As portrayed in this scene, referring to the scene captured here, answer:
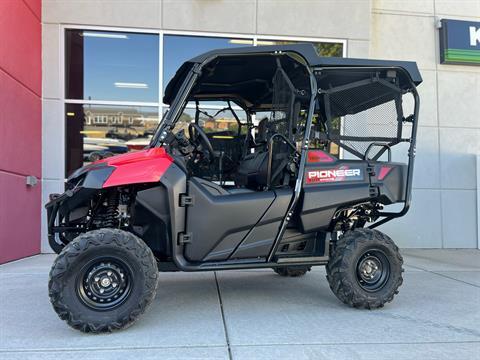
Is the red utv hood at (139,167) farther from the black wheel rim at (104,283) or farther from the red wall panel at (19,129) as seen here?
the red wall panel at (19,129)

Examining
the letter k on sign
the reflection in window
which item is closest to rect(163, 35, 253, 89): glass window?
the reflection in window

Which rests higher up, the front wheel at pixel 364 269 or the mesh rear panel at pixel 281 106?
the mesh rear panel at pixel 281 106

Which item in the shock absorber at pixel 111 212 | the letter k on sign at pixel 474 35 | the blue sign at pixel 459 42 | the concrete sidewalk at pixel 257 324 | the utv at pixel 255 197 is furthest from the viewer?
the letter k on sign at pixel 474 35

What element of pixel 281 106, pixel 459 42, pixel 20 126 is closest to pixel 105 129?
pixel 20 126

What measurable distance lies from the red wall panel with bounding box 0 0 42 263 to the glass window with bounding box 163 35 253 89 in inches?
84.5

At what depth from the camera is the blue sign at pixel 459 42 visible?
27.8 ft

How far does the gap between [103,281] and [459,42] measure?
26.7 feet

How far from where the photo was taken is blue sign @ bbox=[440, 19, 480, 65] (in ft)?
27.8

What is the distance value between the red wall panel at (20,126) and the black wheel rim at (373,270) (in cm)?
496

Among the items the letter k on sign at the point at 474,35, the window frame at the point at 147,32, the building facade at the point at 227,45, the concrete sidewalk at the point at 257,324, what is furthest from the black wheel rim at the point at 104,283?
the letter k on sign at the point at 474,35

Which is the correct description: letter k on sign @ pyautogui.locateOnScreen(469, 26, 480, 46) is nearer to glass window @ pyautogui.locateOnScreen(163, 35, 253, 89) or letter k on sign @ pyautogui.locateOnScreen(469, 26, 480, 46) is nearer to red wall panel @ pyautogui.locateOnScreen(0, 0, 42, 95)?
glass window @ pyautogui.locateOnScreen(163, 35, 253, 89)

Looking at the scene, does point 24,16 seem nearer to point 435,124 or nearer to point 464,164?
point 435,124

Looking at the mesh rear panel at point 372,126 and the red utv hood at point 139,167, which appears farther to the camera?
the mesh rear panel at point 372,126

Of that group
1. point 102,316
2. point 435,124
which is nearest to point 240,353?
point 102,316
